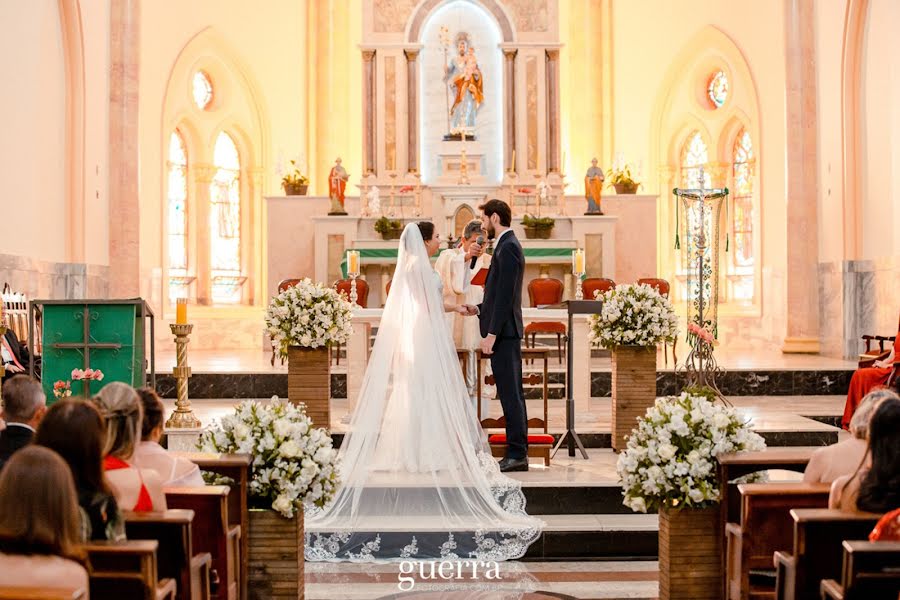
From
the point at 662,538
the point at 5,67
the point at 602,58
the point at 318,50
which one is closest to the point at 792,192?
the point at 602,58

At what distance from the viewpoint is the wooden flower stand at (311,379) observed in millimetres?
9203

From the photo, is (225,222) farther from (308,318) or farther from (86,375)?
(86,375)

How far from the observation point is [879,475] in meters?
4.05

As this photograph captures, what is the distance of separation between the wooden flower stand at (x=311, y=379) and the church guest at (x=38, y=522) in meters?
6.03

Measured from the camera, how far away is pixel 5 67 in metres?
11.7

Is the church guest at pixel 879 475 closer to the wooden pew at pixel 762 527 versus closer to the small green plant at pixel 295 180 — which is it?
the wooden pew at pixel 762 527

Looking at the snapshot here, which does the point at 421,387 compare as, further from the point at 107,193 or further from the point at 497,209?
the point at 107,193

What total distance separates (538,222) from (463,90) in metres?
3.27

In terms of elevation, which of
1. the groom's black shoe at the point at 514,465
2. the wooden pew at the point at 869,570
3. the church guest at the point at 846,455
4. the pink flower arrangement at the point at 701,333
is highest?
the pink flower arrangement at the point at 701,333

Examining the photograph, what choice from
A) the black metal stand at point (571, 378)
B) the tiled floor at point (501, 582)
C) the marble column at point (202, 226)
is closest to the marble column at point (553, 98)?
the marble column at point (202, 226)

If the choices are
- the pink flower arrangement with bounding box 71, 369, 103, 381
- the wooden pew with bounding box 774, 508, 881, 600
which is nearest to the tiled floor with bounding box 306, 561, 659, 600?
the wooden pew with bounding box 774, 508, 881, 600

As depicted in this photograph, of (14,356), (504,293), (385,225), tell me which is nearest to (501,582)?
(504,293)

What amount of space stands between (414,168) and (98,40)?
5575mm

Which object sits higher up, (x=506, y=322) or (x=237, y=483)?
(x=506, y=322)
